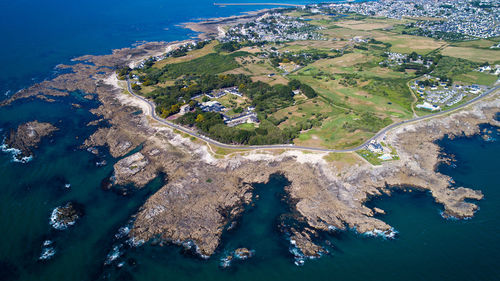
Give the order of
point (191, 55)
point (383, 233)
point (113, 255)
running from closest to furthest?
point (113, 255), point (383, 233), point (191, 55)

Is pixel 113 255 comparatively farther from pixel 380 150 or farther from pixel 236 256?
→ pixel 380 150

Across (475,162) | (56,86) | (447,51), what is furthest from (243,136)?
(447,51)

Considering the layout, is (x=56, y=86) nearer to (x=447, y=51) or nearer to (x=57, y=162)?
(x=57, y=162)

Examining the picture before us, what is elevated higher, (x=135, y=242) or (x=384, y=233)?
(x=135, y=242)

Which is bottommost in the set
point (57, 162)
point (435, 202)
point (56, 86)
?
point (435, 202)

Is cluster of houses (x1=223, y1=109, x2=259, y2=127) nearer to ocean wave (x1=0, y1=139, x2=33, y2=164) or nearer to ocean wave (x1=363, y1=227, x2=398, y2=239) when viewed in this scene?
ocean wave (x1=363, y1=227, x2=398, y2=239)

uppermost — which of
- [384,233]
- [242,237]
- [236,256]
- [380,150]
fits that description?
[380,150]

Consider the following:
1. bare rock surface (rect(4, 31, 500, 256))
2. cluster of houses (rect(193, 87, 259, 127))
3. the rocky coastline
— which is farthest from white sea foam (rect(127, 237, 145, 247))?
cluster of houses (rect(193, 87, 259, 127))

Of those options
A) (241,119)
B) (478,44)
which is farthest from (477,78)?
(241,119)

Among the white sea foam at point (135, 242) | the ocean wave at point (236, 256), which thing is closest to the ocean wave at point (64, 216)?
the white sea foam at point (135, 242)

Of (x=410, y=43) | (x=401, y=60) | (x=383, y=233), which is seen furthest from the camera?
(x=410, y=43)
